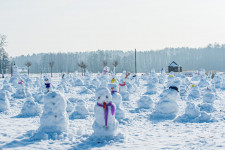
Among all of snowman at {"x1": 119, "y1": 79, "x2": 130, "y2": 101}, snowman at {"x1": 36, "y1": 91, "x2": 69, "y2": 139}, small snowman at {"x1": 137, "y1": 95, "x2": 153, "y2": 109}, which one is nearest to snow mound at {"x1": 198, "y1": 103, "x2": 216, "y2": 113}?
small snowman at {"x1": 137, "y1": 95, "x2": 153, "y2": 109}

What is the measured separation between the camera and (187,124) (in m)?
8.56

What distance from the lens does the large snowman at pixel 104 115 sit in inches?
260

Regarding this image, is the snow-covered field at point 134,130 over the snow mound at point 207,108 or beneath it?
beneath

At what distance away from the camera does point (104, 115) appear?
21.6 ft

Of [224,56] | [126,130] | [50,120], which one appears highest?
[224,56]

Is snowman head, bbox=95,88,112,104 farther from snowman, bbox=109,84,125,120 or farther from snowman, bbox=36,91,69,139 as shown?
snowman, bbox=109,84,125,120

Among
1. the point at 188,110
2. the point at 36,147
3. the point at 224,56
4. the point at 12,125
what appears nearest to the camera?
the point at 36,147

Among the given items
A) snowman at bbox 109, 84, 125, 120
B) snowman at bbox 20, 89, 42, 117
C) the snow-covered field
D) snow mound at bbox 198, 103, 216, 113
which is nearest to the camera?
the snow-covered field

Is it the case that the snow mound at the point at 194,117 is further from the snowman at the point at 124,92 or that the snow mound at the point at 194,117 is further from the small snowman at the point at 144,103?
the snowman at the point at 124,92

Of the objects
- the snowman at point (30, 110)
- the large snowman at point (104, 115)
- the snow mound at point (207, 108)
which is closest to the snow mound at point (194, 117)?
the snow mound at point (207, 108)

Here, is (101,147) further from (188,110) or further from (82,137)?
(188,110)

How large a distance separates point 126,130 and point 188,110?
3.05 metres

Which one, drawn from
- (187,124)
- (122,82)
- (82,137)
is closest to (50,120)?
(82,137)

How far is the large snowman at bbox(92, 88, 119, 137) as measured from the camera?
6.60 meters
